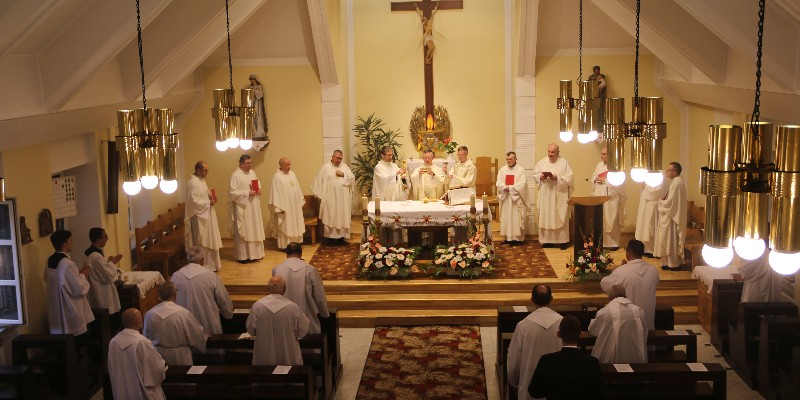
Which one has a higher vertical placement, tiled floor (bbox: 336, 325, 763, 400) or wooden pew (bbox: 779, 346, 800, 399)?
wooden pew (bbox: 779, 346, 800, 399)

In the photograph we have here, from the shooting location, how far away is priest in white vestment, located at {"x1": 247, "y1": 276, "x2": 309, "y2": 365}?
823cm

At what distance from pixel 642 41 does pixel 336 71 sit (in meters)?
5.68

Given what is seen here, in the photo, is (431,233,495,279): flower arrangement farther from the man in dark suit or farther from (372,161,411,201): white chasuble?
the man in dark suit

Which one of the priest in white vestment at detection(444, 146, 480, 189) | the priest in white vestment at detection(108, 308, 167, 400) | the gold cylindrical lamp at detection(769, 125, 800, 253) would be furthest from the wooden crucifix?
the gold cylindrical lamp at detection(769, 125, 800, 253)

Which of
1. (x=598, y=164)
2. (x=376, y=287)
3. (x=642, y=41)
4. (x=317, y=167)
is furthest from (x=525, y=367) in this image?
(x=317, y=167)

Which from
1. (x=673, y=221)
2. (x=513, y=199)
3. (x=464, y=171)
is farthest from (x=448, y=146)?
(x=673, y=221)

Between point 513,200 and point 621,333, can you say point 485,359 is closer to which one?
point 621,333

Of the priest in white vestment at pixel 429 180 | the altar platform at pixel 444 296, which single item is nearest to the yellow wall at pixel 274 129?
the priest in white vestment at pixel 429 180

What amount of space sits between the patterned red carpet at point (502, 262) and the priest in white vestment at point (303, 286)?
3525mm

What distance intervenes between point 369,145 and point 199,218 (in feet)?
14.8

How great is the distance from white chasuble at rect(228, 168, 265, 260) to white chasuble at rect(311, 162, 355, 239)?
1383 mm

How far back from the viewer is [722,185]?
12.8 feet

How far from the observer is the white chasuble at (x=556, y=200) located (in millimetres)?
14766

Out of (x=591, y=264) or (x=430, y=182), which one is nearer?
(x=591, y=264)
